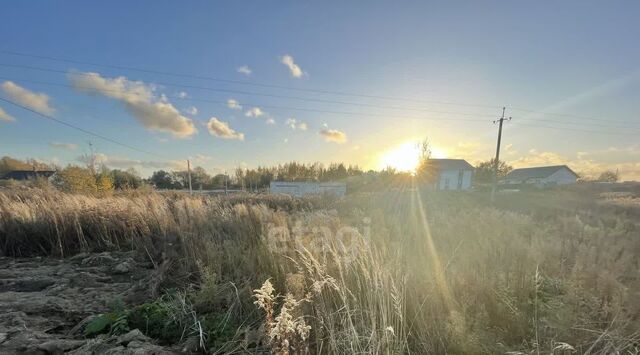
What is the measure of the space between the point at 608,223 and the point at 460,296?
9.85m

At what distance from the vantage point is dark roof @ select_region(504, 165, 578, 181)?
1927 inches

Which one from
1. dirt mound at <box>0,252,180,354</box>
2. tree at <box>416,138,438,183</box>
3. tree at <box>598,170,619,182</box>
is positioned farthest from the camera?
tree at <box>598,170,619,182</box>

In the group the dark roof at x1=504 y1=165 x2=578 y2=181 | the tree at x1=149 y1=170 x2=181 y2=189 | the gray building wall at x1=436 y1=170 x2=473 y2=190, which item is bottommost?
the tree at x1=149 y1=170 x2=181 y2=189

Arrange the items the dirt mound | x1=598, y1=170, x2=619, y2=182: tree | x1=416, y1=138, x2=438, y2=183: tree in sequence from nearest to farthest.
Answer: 1. the dirt mound
2. x1=416, y1=138, x2=438, y2=183: tree
3. x1=598, y1=170, x2=619, y2=182: tree

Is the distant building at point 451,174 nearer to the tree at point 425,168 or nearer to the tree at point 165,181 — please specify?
the tree at point 425,168

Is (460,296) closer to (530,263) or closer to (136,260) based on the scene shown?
(530,263)

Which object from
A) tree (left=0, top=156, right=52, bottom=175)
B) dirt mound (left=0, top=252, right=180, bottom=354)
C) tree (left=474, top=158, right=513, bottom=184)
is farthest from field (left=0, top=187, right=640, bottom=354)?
tree (left=0, top=156, right=52, bottom=175)

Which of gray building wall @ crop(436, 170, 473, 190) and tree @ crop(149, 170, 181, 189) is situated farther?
tree @ crop(149, 170, 181, 189)

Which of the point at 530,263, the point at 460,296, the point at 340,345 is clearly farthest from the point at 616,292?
the point at 340,345

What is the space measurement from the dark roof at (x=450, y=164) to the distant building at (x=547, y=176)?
1667 centimetres

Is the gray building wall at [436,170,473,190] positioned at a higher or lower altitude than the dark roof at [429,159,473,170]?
lower

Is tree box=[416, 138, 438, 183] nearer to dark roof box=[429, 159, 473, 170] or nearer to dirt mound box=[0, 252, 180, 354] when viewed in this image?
dark roof box=[429, 159, 473, 170]

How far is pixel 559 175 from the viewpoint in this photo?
49.1m

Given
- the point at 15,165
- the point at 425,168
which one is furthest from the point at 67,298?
the point at 15,165
